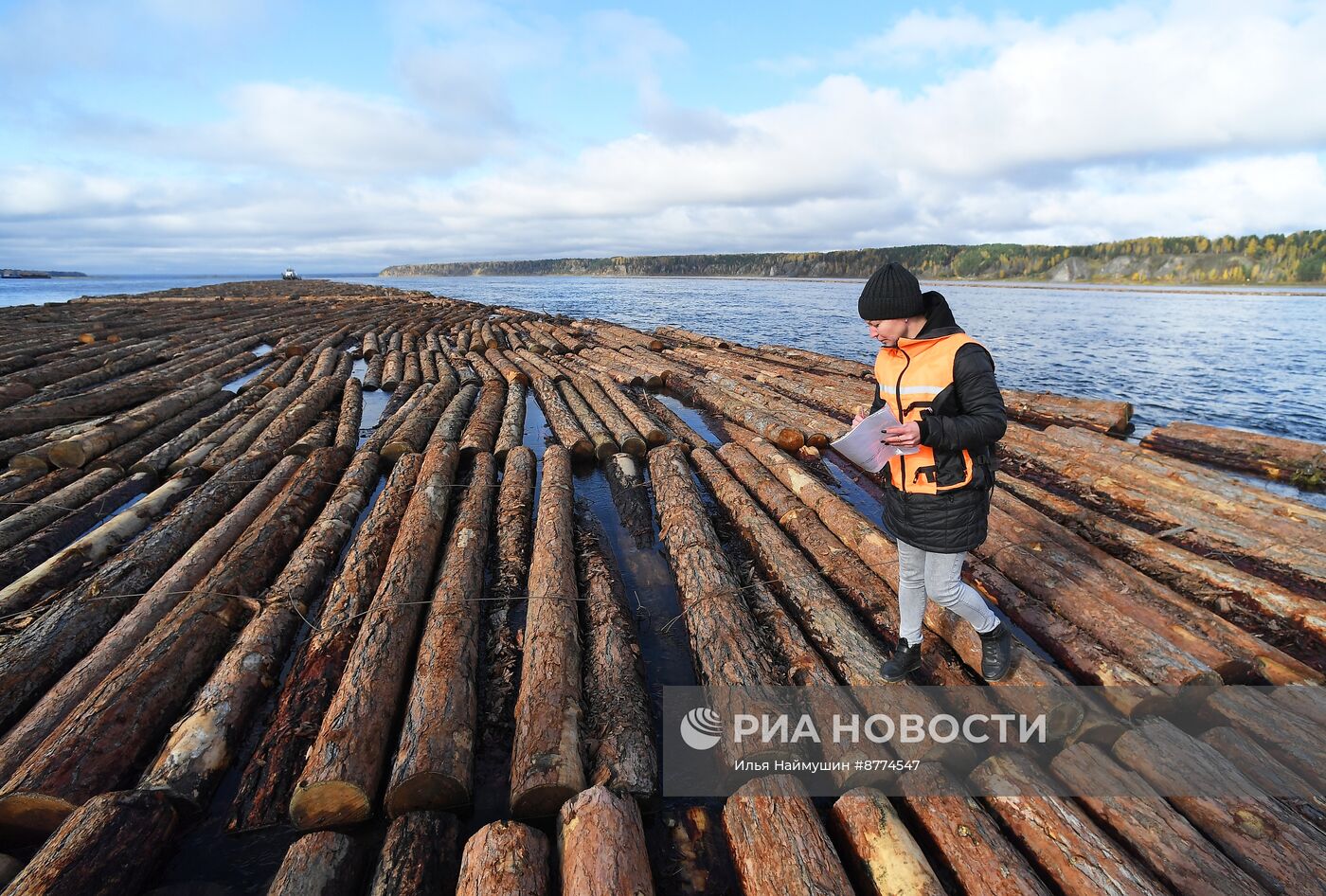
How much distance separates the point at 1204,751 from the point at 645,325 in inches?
1685

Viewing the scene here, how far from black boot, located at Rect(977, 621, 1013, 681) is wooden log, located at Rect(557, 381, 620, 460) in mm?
8156

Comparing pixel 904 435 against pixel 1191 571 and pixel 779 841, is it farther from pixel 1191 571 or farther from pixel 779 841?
pixel 1191 571

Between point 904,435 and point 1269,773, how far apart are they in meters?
3.74

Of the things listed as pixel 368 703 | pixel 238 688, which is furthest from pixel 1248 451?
pixel 238 688

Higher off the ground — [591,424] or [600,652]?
[591,424]

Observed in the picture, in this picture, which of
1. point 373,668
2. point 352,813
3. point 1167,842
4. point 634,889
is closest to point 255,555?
point 373,668

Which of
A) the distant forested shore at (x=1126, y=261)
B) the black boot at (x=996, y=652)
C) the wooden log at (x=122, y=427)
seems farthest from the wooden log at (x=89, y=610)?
the distant forested shore at (x=1126, y=261)

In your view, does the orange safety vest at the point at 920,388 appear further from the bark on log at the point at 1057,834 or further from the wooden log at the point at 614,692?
the wooden log at the point at 614,692

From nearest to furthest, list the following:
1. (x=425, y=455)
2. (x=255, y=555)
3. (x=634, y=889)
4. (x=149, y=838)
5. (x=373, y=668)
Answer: (x=634, y=889)
(x=149, y=838)
(x=373, y=668)
(x=255, y=555)
(x=425, y=455)

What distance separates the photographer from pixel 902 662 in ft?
15.0

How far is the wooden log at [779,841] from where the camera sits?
307 cm

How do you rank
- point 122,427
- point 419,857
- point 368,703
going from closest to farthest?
point 419,857
point 368,703
point 122,427

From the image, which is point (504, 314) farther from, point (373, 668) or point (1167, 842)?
point (1167, 842)

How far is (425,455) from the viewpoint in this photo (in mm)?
9805
